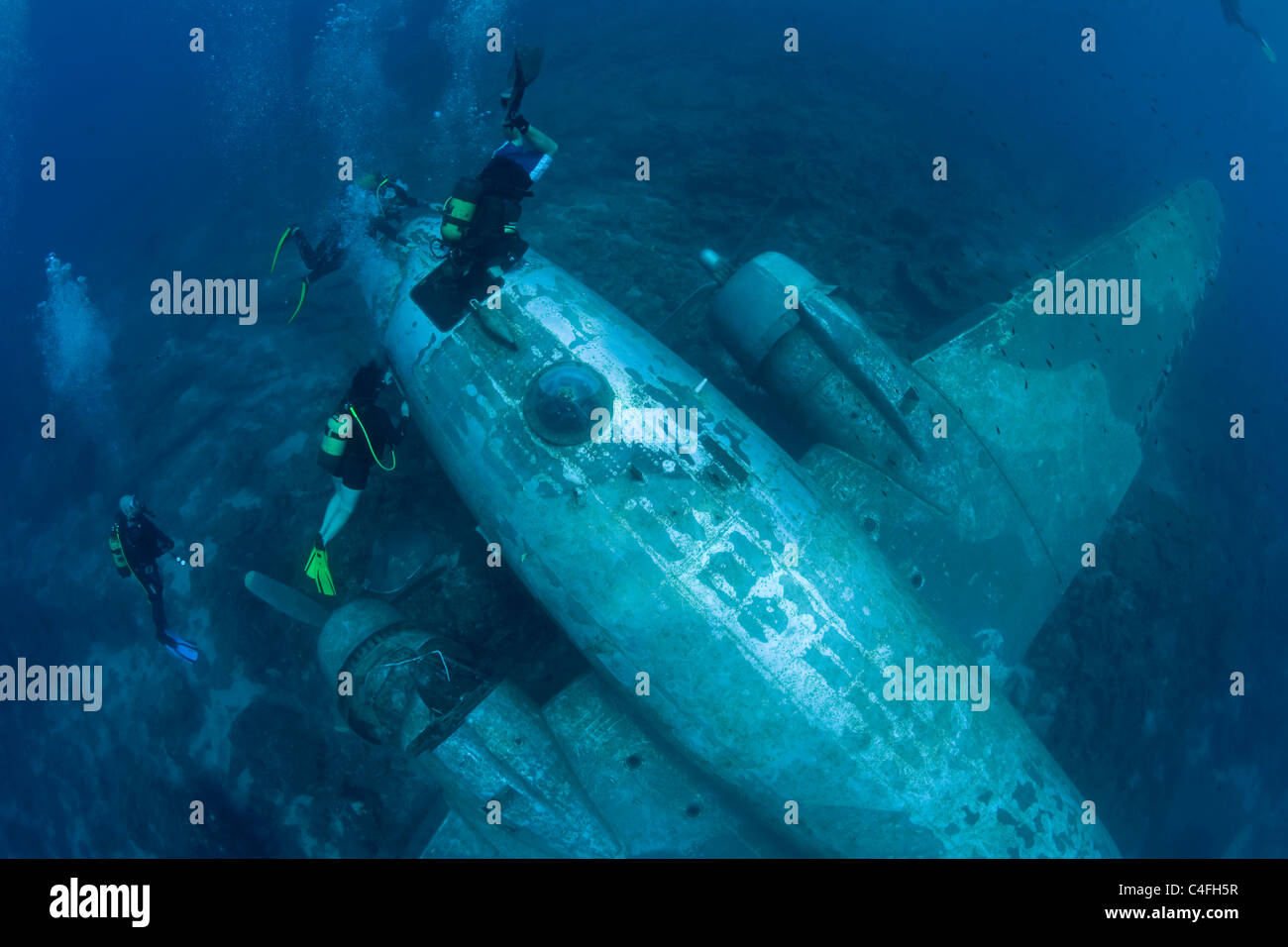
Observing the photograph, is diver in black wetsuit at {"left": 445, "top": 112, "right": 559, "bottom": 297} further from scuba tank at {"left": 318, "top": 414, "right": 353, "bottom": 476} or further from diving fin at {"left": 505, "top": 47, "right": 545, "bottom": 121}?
scuba tank at {"left": 318, "top": 414, "right": 353, "bottom": 476}

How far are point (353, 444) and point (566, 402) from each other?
3.41 meters

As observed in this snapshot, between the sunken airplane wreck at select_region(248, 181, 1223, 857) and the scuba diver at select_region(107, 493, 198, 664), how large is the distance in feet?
12.3

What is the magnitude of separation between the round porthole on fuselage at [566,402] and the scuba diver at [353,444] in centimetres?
249

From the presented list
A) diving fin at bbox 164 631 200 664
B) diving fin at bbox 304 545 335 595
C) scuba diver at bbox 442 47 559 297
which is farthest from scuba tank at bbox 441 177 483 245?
diving fin at bbox 164 631 200 664

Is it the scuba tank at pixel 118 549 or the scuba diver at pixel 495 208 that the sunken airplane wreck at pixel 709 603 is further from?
the scuba tank at pixel 118 549

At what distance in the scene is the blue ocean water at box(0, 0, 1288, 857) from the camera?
448 inches

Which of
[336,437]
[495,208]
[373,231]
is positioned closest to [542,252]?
[373,231]

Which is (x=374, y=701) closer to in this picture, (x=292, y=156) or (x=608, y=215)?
(x=608, y=215)

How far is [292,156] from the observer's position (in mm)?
23609

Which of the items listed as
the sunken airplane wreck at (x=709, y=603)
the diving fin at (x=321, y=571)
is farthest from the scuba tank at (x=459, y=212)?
the diving fin at (x=321, y=571)

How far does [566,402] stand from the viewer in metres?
7.01

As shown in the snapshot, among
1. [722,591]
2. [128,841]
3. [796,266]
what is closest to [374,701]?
[722,591]

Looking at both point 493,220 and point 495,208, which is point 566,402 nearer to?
point 493,220
